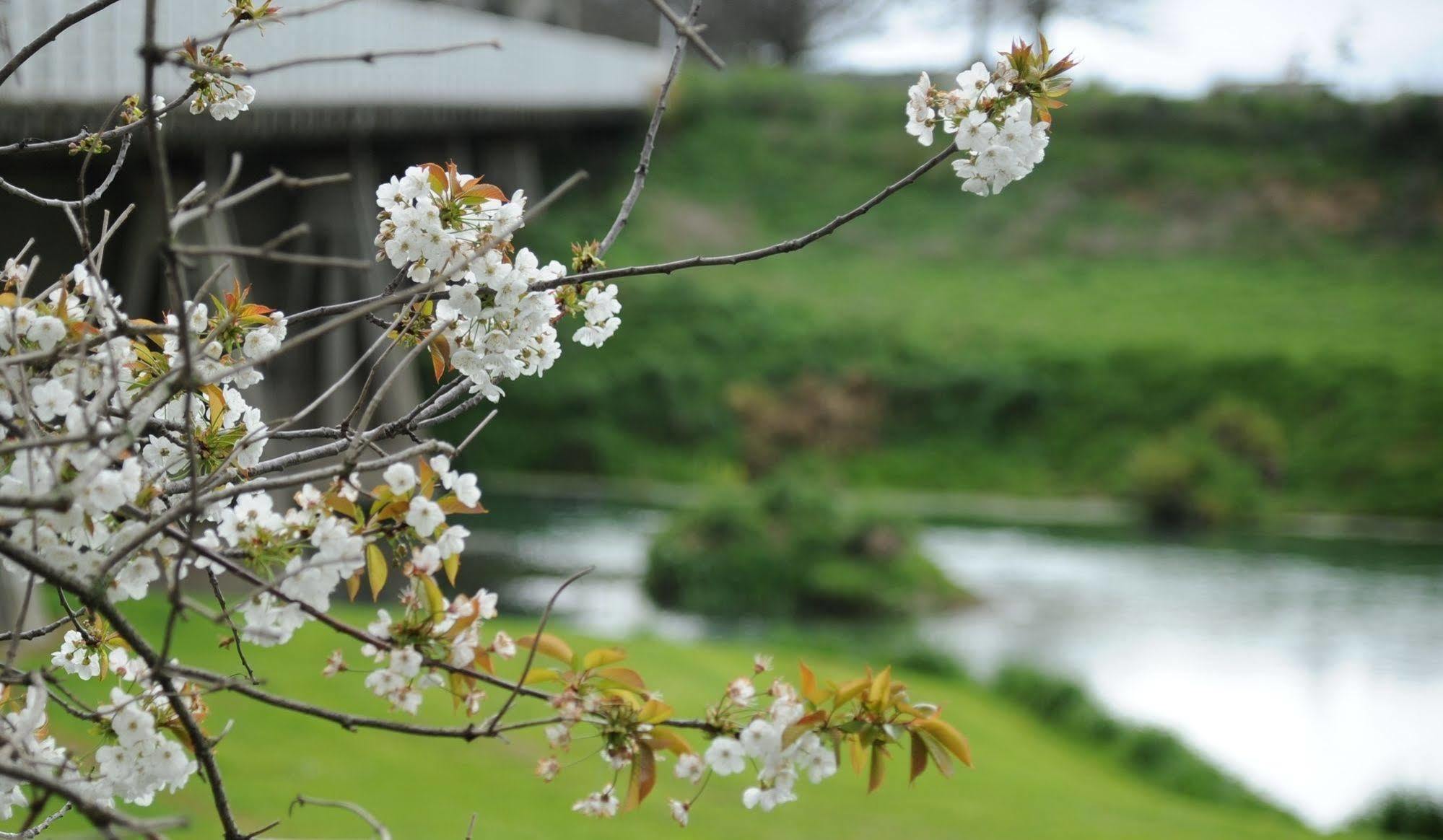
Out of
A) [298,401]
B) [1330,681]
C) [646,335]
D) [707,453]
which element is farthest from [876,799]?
[646,335]

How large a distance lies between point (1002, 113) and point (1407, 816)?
763 centimetres

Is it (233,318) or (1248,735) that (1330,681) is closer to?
(1248,735)

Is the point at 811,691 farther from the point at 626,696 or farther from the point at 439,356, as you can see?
the point at 439,356

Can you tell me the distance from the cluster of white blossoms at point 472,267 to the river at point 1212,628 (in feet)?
26.3

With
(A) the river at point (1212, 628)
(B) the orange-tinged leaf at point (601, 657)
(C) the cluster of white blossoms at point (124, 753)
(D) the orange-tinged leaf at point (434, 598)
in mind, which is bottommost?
(A) the river at point (1212, 628)

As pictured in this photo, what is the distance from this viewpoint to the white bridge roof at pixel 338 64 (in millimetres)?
7055

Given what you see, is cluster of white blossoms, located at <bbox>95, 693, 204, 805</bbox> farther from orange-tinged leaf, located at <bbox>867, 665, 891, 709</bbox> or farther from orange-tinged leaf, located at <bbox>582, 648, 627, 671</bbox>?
orange-tinged leaf, located at <bbox>867, 665, 891, 709</bbox>

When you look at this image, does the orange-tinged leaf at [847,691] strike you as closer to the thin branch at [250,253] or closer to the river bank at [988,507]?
the thin branch at [250,253]

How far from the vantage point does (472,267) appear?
166 centimetres

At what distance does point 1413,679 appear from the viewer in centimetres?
1137

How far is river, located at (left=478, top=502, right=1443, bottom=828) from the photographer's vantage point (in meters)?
9.62

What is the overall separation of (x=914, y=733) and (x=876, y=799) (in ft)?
19.5

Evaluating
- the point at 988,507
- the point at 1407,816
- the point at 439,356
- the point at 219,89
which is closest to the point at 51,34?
the point at 219,89

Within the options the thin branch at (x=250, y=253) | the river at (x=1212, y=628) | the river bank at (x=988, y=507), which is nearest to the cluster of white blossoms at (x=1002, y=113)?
the thin branch at (x=250, y=253)
